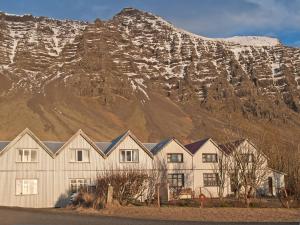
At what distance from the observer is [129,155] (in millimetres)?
49594

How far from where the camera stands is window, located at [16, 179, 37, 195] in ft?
147

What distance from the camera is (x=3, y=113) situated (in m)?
136

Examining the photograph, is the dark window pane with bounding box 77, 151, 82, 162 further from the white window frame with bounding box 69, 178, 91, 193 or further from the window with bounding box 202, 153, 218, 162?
the window with bounding box 202, 153, 218, 162

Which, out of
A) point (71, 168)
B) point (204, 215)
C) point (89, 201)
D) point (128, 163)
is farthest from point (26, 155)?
point (204, 215)

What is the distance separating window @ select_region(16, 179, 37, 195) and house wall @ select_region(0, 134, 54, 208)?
32 cm

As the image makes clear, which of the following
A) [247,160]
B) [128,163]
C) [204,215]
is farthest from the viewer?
[128,163]

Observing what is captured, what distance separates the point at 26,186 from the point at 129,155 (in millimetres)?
11091

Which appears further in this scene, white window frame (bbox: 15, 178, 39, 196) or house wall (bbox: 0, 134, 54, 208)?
white window frame (bbox: 15, 178, 39, 196)

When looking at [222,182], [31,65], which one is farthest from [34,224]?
[31,65]

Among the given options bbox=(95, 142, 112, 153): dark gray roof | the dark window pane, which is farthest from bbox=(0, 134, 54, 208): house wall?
bbox=(95, 142, 112, 153): dark gray roof

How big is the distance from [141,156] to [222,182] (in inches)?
356

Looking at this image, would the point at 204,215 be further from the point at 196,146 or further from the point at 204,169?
the point at 196,146

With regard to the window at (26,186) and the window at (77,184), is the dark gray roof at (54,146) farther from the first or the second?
the window at (26,186)

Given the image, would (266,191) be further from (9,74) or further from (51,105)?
(9,74)
